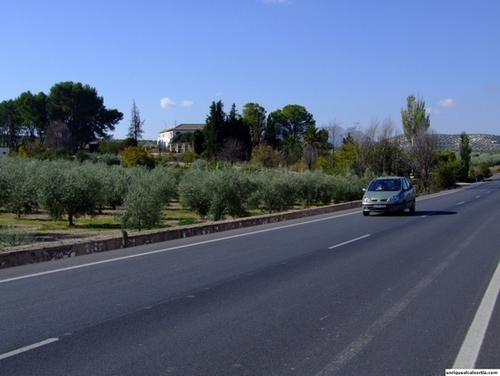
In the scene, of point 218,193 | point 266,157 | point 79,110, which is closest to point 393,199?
point 218,193

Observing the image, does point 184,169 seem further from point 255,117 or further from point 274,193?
point 255,117

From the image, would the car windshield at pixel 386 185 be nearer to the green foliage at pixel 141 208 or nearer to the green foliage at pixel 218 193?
the green foliage at pixel 218 193

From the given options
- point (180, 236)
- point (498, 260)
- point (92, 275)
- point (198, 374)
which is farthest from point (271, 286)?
point (180, 236)

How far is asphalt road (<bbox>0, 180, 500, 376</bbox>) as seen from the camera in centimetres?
579

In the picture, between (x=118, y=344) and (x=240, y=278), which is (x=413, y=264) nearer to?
(x=240, y=278)

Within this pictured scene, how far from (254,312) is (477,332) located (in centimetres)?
285

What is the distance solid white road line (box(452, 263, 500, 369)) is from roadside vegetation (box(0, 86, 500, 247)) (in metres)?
11.4

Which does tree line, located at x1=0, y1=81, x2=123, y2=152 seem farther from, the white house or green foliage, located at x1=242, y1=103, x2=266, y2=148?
the white house

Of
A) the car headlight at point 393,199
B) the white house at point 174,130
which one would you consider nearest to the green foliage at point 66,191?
the car headlight at point 393,199

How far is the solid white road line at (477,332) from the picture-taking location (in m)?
5.81

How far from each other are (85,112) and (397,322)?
81.4 meters

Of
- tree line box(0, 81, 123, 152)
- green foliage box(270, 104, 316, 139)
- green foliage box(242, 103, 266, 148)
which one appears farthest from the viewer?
green foliage box(270, 104, 316, 139)

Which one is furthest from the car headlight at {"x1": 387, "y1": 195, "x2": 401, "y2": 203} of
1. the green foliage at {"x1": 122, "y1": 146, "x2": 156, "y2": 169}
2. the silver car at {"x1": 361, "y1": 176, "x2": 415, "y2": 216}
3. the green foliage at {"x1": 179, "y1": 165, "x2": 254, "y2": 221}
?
the green foliage at {"x1": 122, "y1": 146, "x2": 156, "y2": 169}

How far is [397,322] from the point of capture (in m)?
7.32
